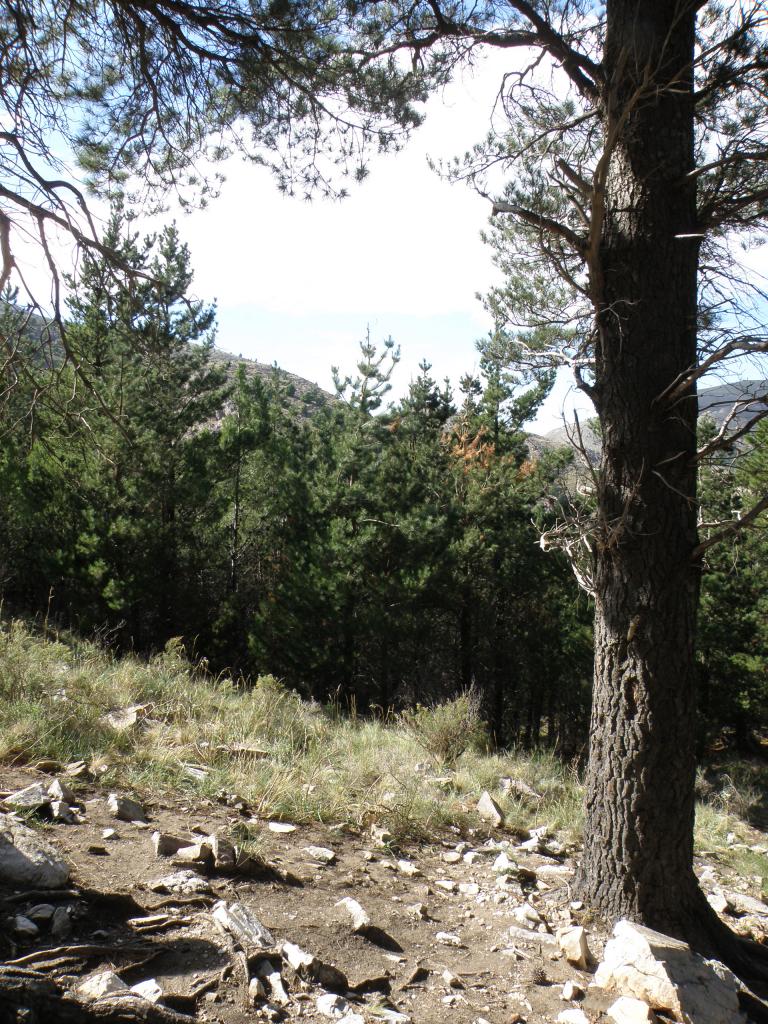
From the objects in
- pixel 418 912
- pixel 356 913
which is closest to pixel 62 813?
pixel 356 913

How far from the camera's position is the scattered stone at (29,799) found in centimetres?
393

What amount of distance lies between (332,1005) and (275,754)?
3.00m

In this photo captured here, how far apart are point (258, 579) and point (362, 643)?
3836mm

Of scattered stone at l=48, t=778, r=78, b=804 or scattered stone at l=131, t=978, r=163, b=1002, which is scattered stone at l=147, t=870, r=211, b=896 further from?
scattered stone at l=48, t=778, r=78, b=804

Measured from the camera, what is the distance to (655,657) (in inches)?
150

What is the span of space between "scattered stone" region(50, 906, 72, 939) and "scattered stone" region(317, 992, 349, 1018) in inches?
37.5

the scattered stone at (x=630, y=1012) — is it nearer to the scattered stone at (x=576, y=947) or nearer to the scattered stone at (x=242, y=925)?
the scattered stone at (x=576, y=947)

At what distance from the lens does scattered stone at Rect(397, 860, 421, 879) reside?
4227 mm

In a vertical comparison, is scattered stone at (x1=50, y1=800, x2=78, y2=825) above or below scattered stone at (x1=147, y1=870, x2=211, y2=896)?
above


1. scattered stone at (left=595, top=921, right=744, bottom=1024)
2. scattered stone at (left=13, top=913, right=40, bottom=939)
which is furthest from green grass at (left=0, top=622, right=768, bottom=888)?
scattered stone at (left=595, top=921, right=744, bottom=1024)

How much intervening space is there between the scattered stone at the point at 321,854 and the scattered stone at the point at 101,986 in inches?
67.2

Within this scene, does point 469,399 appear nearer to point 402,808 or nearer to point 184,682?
point 184,682

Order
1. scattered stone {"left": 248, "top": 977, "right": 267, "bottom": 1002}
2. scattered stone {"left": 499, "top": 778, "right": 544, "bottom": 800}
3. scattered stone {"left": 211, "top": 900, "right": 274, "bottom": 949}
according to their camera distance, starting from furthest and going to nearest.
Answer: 1. scattered stone {"left": 499, "top": 778, "right": 544, "bottom": 800}
2. scattered stone {"left": 211, "top": 900, "right": 274, "bottom": 949}
3. scattered stone {"left": 248, "top": 977, "right": 267, "bottom": 1002}

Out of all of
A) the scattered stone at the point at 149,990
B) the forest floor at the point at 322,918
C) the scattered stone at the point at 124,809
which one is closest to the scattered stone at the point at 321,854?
the forest floor at the point at 322,918
